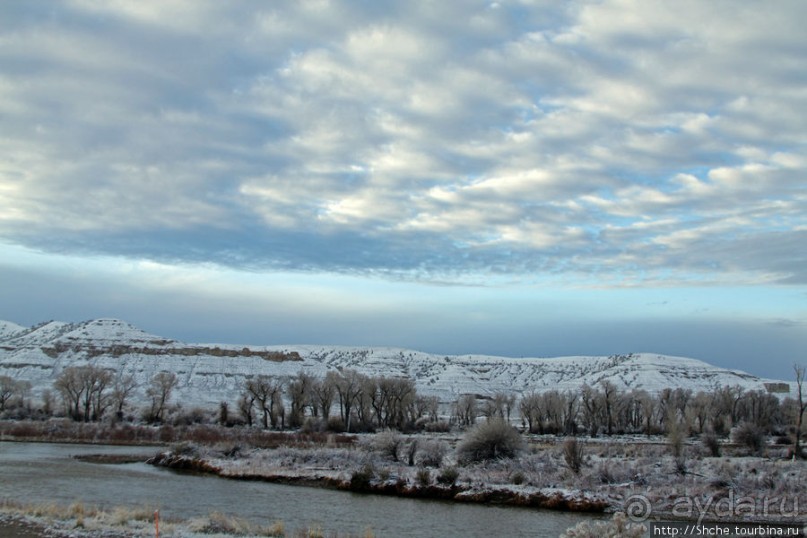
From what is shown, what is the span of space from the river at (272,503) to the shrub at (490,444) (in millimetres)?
11096

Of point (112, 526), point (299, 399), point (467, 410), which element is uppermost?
point (112, 526)

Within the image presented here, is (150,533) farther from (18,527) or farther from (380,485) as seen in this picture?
(380,485)

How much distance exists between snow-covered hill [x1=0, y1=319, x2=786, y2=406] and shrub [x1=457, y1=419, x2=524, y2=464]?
74507 millimetres

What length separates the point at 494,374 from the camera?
7736 inches

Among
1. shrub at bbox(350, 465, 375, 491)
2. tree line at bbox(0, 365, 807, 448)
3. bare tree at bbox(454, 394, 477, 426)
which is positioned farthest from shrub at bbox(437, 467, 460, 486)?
bare tree at bbox(454, 394, 477, 426)

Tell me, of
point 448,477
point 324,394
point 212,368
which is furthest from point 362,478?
point 212,368

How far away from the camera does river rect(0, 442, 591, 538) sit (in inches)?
930

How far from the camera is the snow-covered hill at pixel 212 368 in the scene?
12255cm

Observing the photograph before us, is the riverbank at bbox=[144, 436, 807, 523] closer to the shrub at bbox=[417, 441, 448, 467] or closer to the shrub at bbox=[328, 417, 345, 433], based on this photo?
the shrub at bbox=[417, 441, 448, 467]

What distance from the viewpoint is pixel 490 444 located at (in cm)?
4084

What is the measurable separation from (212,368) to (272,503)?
112 metres

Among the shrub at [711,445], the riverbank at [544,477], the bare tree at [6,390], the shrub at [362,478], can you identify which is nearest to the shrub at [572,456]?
the riverbank at [544,477]

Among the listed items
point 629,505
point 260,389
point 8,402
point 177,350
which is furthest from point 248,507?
point 177,350

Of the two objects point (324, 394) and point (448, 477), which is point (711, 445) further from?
point (324, 394)
